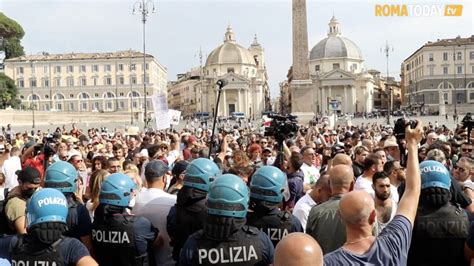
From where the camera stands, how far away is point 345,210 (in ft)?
10.1

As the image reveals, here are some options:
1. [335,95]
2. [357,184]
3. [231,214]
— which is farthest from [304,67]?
[335,95]

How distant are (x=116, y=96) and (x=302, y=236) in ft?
329

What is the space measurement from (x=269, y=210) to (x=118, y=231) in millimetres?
1095

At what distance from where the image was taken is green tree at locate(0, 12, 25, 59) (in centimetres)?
8212

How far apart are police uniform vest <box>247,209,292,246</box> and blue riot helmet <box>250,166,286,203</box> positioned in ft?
0.34

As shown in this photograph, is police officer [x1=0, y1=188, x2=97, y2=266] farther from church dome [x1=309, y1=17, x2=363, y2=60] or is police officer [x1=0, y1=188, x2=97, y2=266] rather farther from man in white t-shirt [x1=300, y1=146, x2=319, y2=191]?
church dome [x1=309, y1=17, x2=363, y2=60]

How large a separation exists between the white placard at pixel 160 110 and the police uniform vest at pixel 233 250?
11.6 m

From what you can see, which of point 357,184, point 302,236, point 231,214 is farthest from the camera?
point 357,184

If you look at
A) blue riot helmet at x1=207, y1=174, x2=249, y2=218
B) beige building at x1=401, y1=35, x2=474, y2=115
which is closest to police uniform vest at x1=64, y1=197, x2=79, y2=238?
blue riot helmet at x1=207, y1=174, x2=249, y2=218

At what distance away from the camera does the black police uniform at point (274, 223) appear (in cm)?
387

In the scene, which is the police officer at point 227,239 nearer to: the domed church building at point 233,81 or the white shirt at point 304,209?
the white shirt at point 304,209

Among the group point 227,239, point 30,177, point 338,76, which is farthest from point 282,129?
point 338,76

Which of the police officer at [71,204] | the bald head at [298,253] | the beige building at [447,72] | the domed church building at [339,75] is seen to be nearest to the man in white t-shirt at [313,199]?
the police officer at [71,204]

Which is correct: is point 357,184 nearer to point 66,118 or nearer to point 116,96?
point 66,118
